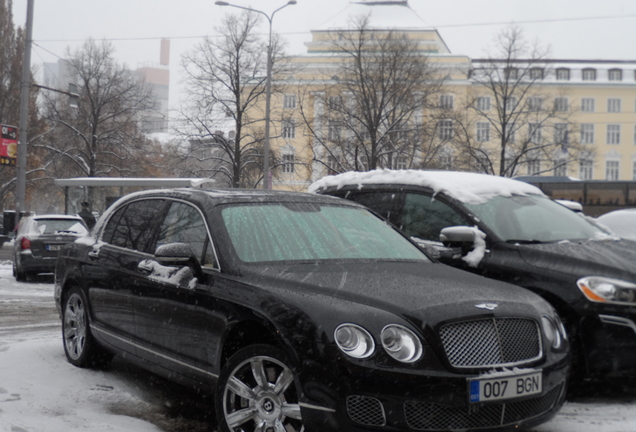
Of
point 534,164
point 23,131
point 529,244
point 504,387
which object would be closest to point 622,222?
point 529,244

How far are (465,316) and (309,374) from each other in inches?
32.6

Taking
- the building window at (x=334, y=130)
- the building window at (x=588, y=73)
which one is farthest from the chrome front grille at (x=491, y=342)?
the building window at (x=588, y=73)

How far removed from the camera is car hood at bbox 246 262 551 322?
12.6 feet

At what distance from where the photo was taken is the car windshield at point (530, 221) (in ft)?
20.3

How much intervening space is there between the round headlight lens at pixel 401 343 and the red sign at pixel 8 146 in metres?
21.4

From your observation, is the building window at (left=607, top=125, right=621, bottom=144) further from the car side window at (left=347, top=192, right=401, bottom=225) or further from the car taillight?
the car side window at (left=347, top=192, right=401, bottom=225)

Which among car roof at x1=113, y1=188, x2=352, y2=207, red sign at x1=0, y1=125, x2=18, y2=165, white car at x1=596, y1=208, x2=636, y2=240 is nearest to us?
car roof at x1=113, y1=188, x2=352, y2=207

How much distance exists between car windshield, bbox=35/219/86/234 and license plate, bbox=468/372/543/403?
43.0ft

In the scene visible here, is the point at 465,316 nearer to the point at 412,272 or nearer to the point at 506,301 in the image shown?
the point at 506,301

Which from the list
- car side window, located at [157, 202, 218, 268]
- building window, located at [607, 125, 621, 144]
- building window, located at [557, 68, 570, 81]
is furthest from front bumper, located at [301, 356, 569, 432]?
building window, located at [607, 125, 621, 144]

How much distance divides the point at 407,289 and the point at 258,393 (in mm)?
961

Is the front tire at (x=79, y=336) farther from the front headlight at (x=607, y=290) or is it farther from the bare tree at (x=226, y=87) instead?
the bare tree at (x=226, y=87)

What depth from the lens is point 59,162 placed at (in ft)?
159

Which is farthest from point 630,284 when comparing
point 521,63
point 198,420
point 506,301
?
point 521,63
